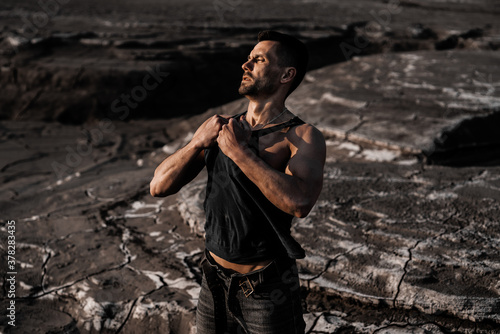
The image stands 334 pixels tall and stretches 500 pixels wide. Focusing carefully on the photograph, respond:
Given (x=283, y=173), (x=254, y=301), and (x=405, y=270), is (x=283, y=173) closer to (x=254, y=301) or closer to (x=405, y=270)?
(x=254, y=301)

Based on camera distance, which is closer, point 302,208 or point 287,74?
point 302,208

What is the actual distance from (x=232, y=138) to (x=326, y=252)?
1486 millimetres

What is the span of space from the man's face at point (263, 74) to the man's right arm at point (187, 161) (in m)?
0.13

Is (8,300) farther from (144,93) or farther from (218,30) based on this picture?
(218,30)

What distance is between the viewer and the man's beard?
1665mm

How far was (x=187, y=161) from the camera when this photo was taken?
1.67m

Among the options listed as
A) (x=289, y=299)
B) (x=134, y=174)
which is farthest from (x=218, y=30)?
(x=289, y=299)

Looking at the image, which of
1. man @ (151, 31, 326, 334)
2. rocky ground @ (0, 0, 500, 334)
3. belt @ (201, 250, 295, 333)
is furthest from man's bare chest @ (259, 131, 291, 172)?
rocky ground @ (0, 0, 500, 334)

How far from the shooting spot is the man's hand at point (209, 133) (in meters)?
1.60

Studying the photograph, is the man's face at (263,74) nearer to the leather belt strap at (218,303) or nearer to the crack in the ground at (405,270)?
the leather belt strap at (218,303)

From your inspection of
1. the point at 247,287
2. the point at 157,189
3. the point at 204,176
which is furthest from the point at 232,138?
the point at 204,176

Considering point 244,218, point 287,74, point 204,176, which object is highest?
point 287,74

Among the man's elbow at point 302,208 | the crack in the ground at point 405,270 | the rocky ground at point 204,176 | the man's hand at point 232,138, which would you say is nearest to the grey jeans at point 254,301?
the man's elbow at point 302,208

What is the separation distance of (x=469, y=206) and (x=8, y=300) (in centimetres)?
259
